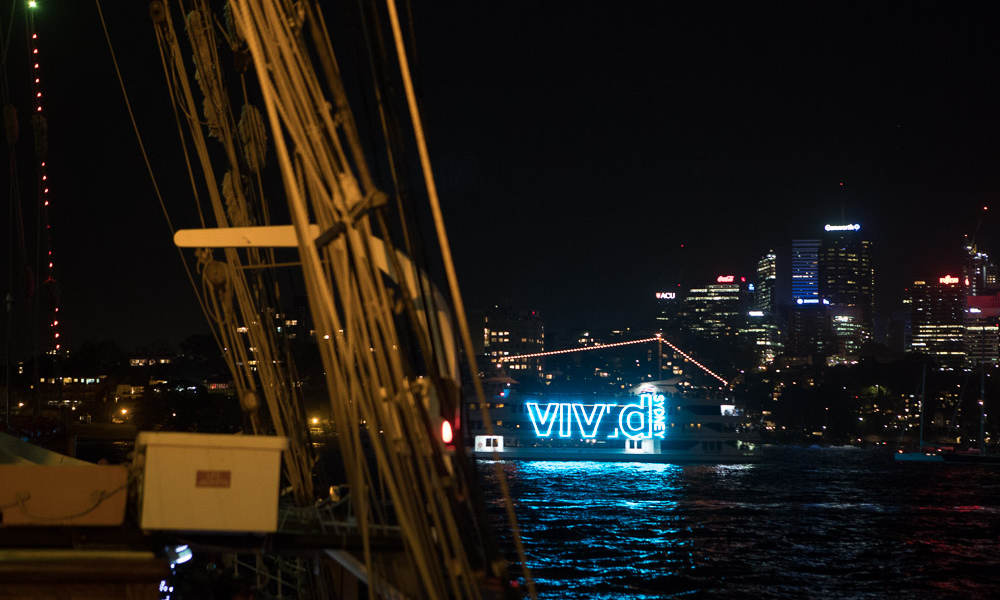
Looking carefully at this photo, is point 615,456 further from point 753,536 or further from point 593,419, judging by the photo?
point 753,536

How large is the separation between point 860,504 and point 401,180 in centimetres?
5390

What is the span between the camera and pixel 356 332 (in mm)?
5641

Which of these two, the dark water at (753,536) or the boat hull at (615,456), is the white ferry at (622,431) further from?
the dark water at (753,536)

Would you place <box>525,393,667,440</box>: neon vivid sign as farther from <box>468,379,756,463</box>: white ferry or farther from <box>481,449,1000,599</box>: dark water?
<box>481,449,1000,599</box>: dark water

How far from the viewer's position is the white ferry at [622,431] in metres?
86.8

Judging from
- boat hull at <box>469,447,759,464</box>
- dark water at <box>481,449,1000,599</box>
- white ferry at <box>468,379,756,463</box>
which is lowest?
Answer: dark water at <box>481,449,1000,599</box>

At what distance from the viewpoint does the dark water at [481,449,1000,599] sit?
30656 mm

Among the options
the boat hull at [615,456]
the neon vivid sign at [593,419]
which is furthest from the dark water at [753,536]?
the neon vivid sign at [593,419]

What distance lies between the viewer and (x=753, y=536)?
132ft

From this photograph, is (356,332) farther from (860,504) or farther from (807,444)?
(807,444)

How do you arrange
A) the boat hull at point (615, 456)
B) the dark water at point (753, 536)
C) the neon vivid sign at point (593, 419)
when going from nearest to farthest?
1. the dark water at point (753, 536)
2. the boat hull at point (615, 456)
3. the neon vivid sign at point (593, 419)

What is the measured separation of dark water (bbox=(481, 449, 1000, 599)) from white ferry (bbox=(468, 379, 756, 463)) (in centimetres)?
1381

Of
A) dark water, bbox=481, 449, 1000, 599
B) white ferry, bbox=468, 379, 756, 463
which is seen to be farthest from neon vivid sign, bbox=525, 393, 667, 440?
dark water, bbox=481, 449, 1000, 599

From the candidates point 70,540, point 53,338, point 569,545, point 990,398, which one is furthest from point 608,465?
point 990,398
